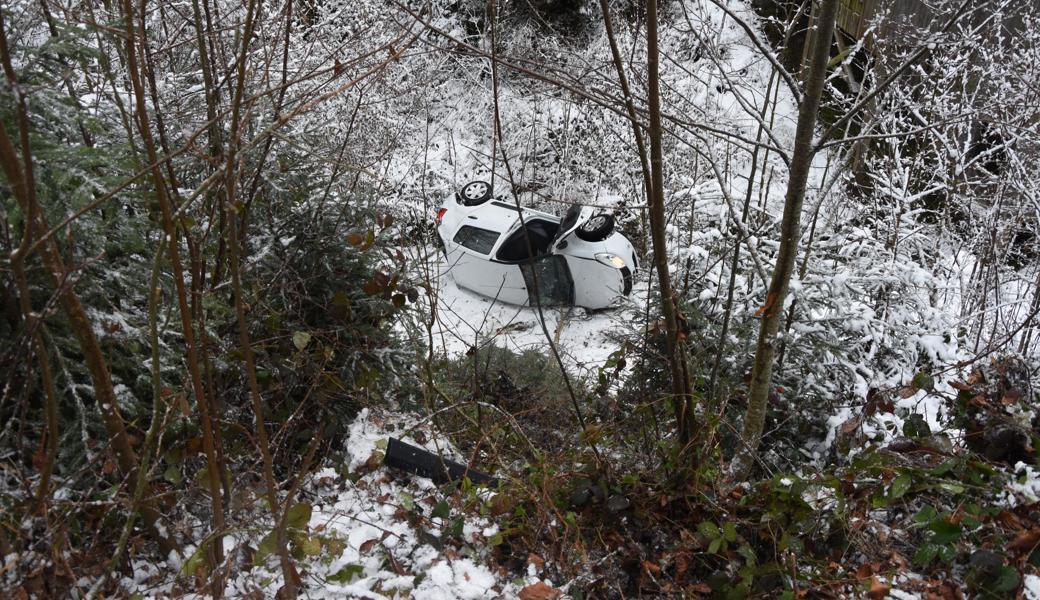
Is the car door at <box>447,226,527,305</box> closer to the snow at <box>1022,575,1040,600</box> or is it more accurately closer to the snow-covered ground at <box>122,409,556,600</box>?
the snow-covered ground at <box>122,409,556,600</box>

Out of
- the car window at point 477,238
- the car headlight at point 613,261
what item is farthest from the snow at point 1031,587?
the car window at point 477,238

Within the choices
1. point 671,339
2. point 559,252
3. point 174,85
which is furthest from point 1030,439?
point 559,252

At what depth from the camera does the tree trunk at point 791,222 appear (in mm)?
1849

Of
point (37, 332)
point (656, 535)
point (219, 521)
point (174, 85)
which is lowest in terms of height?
point (656, 535)

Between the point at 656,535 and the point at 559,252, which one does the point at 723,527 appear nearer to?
the point at 656,535

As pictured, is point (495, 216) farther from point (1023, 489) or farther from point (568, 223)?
point (1023, 489)

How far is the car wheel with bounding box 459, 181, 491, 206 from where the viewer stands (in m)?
8.12

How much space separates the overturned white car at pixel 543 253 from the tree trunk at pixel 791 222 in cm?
461

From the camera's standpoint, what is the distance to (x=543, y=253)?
7.34m

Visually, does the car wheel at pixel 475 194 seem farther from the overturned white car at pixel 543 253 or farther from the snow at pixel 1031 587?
the snow at pixel 1031 587

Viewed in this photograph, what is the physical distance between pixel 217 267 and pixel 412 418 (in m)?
1.39

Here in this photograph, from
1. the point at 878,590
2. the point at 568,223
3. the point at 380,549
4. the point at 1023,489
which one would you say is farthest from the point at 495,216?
the point at 878,590

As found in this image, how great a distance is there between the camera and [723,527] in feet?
7.41

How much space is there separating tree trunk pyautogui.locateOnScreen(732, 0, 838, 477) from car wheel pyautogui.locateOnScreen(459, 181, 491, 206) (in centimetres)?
591
